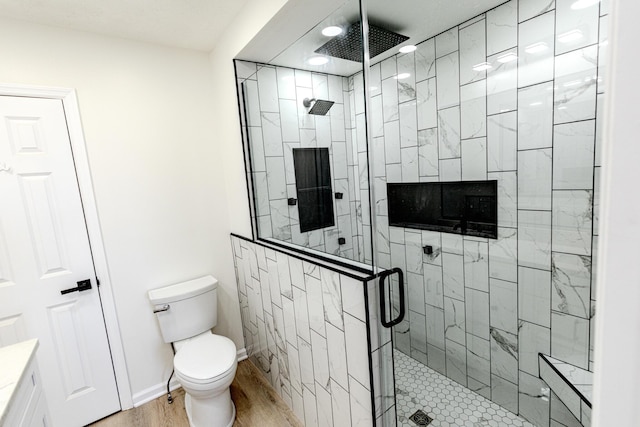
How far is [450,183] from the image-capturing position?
195 centimetres

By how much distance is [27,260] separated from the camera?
1762 mm

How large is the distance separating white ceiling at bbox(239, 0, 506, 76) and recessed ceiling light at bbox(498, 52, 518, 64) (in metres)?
0.26

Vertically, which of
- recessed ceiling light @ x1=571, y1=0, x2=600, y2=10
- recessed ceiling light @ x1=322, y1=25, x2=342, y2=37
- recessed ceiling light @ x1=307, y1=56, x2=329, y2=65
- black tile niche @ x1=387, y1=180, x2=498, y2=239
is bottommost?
black tile niche @ x1=387, y1=180, x2=498, y2=239

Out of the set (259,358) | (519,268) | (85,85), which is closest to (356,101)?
(519,268)

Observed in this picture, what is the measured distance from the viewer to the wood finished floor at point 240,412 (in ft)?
6.20

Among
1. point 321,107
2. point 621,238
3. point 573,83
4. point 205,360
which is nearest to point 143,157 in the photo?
point 321,107

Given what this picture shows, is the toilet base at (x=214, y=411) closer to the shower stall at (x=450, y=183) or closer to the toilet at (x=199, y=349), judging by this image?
the toilet at (x=199, y=349)

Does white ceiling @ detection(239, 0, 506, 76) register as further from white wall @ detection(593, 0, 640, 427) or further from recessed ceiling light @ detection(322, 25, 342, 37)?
white wall @ detection(593, 0, 640, 427)

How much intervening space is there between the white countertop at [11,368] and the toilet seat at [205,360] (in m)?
0.72

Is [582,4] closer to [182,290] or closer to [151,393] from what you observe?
[182,290]

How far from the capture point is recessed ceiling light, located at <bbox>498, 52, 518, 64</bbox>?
5.13 feet

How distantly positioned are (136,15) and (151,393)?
247cm

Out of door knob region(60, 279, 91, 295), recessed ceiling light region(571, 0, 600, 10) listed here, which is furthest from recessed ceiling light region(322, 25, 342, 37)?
Result: door knob region(60, 279, 91, 295)

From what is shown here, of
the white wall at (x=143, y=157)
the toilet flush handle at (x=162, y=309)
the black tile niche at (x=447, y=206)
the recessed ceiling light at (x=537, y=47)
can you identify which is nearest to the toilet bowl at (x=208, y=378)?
the toilet flush handle at (x=162, y=309)
